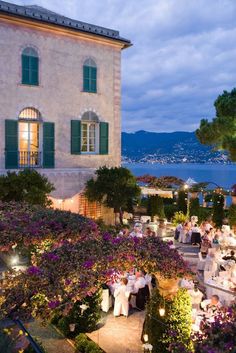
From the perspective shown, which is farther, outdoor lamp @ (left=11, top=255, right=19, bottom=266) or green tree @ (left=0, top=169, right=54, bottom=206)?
green tree @ (left=0, top=169, right=54, bottom=206)

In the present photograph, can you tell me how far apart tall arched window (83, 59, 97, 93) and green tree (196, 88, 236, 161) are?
18.7 feet

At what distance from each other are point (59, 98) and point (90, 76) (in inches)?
79.6

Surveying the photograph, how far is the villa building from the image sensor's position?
17.4m

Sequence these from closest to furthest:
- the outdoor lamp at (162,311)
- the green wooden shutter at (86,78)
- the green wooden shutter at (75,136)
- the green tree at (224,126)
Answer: the outdoor lamp at (162,311)
the green tree at (224,126)
the green wooden shutter at (75,136)
the green wooden shutter at (86,78)

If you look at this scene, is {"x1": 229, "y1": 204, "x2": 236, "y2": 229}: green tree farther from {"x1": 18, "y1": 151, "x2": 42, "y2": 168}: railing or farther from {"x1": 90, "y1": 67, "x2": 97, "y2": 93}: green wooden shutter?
{"x1": 18, "y1": 151, "x2": 42, "y2": 168}: railing

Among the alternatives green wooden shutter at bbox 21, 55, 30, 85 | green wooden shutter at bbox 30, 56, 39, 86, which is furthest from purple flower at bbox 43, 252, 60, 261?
green wooden shutter at bbox 30, 56, 39, 86

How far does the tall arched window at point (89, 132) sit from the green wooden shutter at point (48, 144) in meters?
1.71

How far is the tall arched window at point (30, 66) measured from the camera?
699 inches

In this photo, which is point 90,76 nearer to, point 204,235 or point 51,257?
point 204,235

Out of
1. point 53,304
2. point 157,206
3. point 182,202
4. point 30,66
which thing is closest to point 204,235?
point 157,206

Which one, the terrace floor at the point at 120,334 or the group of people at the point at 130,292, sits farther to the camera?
the group of people at the point at 130,292

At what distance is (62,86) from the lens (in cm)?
1900

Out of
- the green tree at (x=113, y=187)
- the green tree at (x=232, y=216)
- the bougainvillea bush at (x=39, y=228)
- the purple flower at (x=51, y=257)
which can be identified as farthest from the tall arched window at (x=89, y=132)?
the purple flower at (x=51, y=257)

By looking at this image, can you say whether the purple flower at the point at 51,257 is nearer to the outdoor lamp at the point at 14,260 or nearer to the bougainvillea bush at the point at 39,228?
the bougainvillea bush at the point at 39,228
